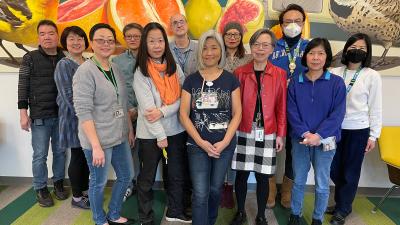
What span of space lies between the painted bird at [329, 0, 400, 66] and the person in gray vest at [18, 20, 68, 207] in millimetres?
2563

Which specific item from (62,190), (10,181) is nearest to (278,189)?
(62,190)

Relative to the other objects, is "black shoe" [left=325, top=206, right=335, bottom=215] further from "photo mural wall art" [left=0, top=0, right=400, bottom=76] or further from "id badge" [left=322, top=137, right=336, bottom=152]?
"photo mural wall art" [left=0, top=0, right=400, bottom=76]

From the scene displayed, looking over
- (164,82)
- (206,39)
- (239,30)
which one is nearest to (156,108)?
(164,82)

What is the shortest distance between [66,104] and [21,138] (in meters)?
1.16

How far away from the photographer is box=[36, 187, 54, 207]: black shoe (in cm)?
269

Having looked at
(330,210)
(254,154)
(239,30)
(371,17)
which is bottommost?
(330,210)

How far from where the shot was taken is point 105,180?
2059 millimetres

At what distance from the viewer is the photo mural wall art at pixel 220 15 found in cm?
271

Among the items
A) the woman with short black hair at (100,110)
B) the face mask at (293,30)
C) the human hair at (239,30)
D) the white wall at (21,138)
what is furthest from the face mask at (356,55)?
the woman with short black hair at (100,110)

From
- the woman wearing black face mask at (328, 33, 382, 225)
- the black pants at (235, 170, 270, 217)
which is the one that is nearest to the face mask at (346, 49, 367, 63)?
the woman wearing black face mask at (328, 33, 382, 225)

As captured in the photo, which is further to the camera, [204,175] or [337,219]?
[337,219]

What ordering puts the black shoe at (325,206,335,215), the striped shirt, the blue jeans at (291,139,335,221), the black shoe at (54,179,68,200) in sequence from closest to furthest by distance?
1. the blue jeans at (291,139,335,221)
2. the striped shirt
3. the black shoe at (325,206,335,215)
4. the black shoe at (54,179,68,200)

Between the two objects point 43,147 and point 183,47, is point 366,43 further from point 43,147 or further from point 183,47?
point 43,147

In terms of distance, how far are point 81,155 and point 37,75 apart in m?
0.77
